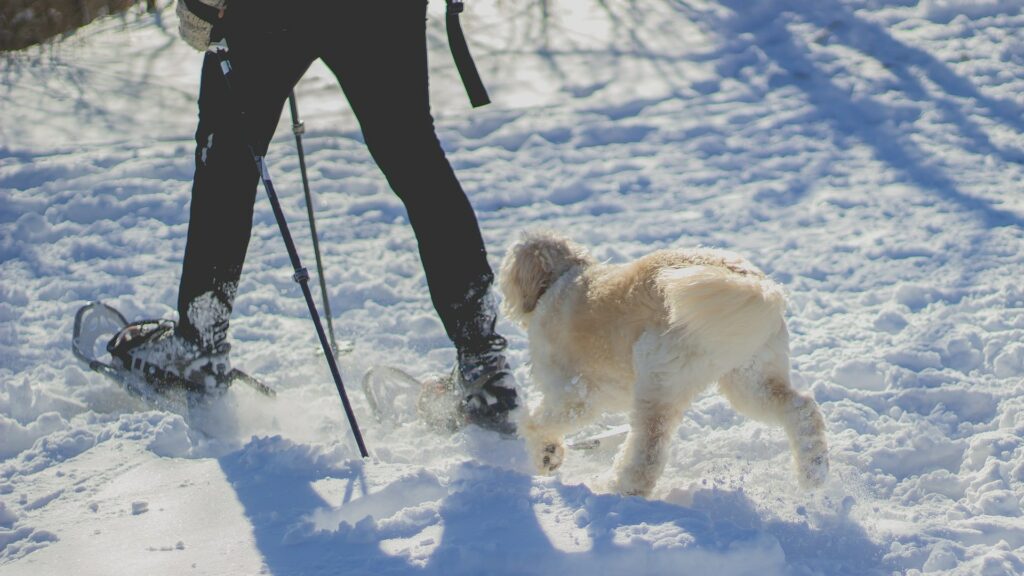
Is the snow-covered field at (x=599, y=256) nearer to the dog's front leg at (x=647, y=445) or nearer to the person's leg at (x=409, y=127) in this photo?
the dog's front leg at (x=647, y=445)

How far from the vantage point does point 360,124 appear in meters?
3.36

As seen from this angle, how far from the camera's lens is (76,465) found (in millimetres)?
3426

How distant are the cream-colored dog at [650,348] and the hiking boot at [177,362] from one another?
44.4 inches

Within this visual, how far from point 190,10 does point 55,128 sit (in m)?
4.78

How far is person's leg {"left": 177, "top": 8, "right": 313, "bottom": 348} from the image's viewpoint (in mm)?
3359

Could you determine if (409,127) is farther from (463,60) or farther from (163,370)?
(163,370)

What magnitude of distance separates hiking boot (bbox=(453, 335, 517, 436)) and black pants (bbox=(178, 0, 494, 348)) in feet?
0.22

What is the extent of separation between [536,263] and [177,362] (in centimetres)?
135

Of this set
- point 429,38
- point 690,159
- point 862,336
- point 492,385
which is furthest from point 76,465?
point 429,38

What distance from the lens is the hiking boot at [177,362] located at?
376 cm

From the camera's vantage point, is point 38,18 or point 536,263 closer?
point 536,263

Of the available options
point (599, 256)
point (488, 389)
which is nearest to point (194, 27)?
point (488, 389)

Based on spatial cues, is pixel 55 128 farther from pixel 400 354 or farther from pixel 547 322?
pixel 547 322

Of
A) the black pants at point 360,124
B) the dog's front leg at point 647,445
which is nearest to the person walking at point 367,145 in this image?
the black pants at point 360,124
